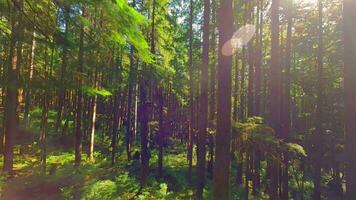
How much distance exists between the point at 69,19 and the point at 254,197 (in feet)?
56.0

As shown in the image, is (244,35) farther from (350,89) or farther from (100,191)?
(350,89)

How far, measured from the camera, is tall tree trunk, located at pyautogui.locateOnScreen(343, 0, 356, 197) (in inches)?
193

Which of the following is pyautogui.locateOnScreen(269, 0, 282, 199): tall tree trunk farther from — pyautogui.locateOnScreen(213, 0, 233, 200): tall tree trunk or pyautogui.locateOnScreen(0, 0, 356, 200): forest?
pyautogui.locateOnScreen(213, 0, 233, 200): tall tree trunk

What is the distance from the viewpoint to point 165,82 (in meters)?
34.4

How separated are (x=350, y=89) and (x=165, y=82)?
97.4 feet

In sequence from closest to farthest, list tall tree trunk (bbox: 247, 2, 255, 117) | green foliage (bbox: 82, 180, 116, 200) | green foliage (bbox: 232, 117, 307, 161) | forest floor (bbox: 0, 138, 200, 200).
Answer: green foliage (bbox: 232, 117, 307, 161), green foliage (bbox: 82, 180, 116, 200), forest floor (bbox: 0, 138, 200, 200), tall tree trunk (bbox: 247, 2, 255, 117)

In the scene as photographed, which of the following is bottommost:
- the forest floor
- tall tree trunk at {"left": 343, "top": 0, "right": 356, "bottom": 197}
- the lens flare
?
the forest floor

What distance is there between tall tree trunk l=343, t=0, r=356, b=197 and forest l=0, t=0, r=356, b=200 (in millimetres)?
14

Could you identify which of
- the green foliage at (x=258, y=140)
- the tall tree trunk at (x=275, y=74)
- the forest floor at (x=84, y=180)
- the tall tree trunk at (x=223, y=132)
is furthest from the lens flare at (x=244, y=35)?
the tall tree trunk at (x=223, y=132)

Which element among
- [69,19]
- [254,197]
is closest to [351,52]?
[69,19]

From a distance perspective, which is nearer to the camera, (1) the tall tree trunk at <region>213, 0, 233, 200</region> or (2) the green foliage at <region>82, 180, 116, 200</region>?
(1) the tall tree trunk at <region>213, 0, 233, 200</region>

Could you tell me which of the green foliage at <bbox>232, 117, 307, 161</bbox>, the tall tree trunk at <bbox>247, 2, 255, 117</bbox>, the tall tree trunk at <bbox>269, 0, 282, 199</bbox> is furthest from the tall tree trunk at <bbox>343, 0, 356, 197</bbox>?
the tall tree trunk at <bbox>247, 2, 255, 117</bbox>

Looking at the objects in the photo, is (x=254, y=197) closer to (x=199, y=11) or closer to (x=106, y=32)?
(x=199, y=11)

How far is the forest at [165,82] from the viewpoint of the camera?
6.35 meters
